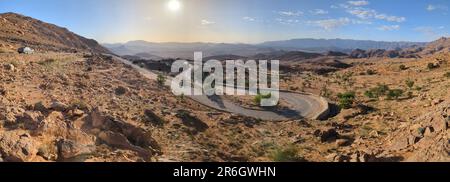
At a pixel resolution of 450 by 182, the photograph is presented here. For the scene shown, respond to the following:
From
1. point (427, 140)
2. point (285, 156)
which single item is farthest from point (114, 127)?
point (427, 140)

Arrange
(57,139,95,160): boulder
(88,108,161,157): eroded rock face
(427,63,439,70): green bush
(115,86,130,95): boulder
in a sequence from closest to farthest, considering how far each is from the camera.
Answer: (57,139,95,160): boulder → (88,108,161,157): eroded rock face → (115,86,130,95): boulder → (427,63,439,70): green bush

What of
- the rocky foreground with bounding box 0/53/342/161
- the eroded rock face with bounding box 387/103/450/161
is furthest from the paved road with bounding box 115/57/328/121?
the eroded rock face with bounding box 387/103/450/161

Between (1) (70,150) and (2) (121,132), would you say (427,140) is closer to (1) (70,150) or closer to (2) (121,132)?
(2) (121,132)

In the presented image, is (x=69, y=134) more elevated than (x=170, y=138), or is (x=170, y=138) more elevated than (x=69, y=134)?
(x=69, y=134)

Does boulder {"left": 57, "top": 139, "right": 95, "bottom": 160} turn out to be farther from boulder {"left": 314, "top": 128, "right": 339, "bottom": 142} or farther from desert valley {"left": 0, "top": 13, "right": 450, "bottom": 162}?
boulder {"left": 314, "top": 128, "right": 339, "bottom": 142}

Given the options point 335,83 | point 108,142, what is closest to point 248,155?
point 108,142

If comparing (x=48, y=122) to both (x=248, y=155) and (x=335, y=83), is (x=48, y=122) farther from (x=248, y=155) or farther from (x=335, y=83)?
(x=335, y=83)

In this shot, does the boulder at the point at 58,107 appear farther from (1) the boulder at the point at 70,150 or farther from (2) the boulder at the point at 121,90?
(2) the boulder at the point at 121,90
